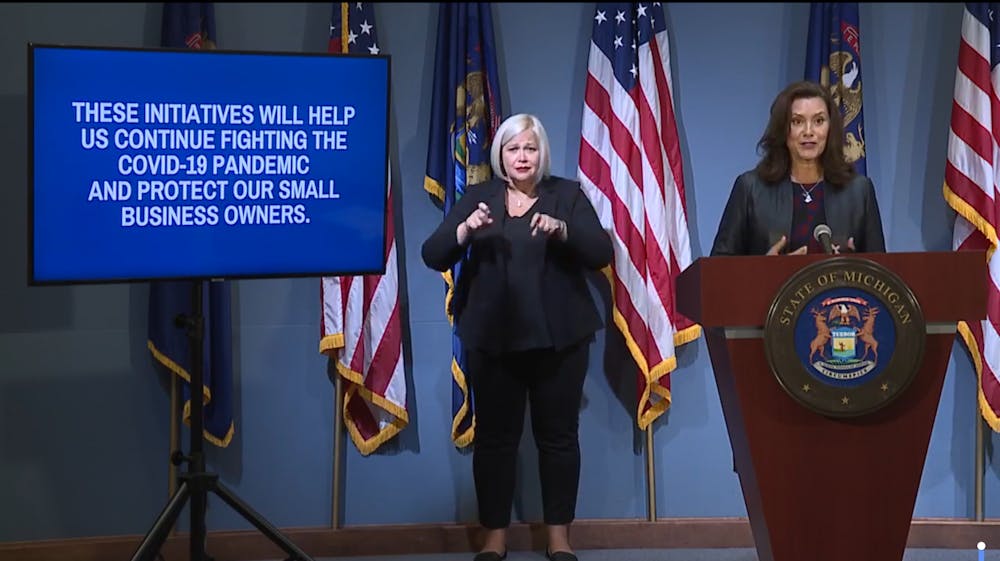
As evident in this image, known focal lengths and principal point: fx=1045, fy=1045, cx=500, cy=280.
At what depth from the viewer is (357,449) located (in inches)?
149

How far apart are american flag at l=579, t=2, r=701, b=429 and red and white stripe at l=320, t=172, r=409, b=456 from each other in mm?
788

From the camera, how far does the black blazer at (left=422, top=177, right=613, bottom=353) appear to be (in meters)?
3.33

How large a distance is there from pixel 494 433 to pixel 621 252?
80cm

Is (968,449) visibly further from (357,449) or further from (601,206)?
(357,449)

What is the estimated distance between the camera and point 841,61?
3.68 meters

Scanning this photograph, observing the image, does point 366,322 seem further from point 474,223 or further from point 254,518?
point 254,518

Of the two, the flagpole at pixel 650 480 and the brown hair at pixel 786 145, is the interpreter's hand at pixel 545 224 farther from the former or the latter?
the flagpole at pixel 650 480

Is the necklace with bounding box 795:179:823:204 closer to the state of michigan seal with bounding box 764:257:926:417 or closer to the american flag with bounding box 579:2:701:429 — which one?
the state of michigan seal with bounding box 764:257:926:417

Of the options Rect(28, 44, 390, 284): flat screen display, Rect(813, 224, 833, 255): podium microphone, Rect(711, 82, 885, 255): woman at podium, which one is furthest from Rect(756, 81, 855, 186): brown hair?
Rect(28, 44, 390, 284): flat screen display

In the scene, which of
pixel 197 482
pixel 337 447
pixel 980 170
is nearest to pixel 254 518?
pixel 197 482

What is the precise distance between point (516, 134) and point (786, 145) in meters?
0.88

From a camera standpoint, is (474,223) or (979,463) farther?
(979,463)

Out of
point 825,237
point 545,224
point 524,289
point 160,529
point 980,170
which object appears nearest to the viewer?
point 825,237

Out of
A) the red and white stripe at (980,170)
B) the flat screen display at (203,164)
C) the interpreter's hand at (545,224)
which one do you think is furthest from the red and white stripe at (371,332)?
the red and white stripe at (980,170)
